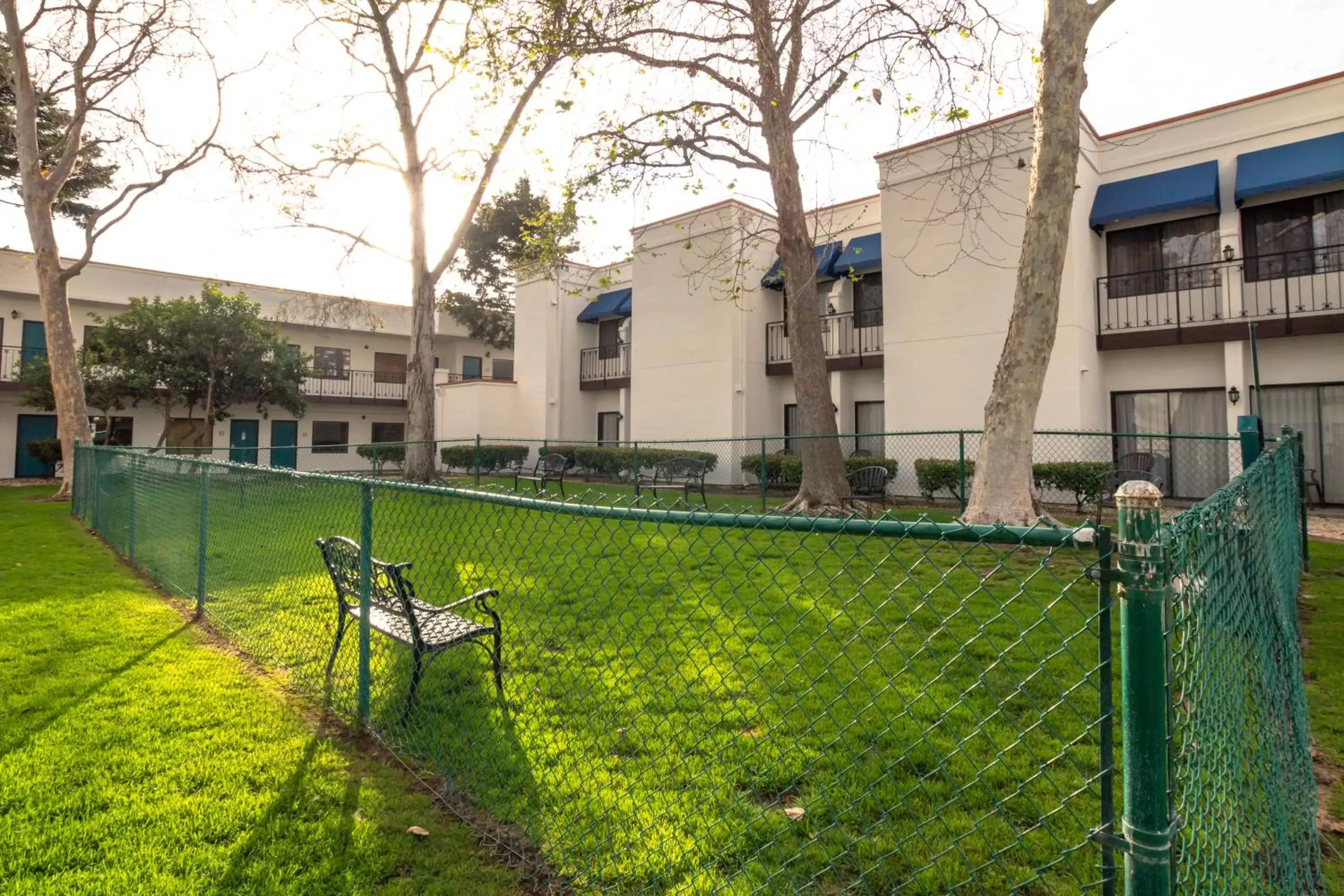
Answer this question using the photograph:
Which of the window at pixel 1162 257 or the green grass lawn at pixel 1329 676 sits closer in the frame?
the green grass lawn at pixel 1329 676

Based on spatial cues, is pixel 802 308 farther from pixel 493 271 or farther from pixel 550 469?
pixel 493 271

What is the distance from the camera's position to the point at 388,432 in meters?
31.6

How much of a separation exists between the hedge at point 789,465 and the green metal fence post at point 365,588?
38.1 ft

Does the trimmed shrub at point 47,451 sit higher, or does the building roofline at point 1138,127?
the building roofline at point 1138,127

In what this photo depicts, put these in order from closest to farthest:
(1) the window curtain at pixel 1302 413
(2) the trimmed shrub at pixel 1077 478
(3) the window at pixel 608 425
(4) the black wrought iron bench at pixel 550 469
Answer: (2) the trimmed shrub at pixel 1077 478 → (1) the window curtain at pixel 1302 413 → (4) the black wrought iron bench at pixel 550 469 → (3) the window at pixel 608 425

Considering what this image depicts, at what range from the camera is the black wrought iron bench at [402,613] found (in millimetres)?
3512

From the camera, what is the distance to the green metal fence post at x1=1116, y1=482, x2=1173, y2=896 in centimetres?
123

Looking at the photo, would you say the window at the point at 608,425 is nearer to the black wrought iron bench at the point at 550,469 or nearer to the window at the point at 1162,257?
the black wrought iron bench at the point at 550,469

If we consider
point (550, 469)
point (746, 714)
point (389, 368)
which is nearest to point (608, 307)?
point (550, 469)

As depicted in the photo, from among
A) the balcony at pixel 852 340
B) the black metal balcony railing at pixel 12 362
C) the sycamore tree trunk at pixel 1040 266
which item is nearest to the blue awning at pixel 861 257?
the balcony at pixel 852 340

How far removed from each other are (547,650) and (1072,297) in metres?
12.9

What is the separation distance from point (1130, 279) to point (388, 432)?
2816 centimetres

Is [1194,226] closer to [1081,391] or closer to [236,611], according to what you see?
[1081,391]

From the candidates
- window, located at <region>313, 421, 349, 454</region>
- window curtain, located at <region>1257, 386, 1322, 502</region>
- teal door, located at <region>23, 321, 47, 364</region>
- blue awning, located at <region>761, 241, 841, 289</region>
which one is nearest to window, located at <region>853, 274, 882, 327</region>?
blue awning, located at <region>761, 241, 841, 289</region>
